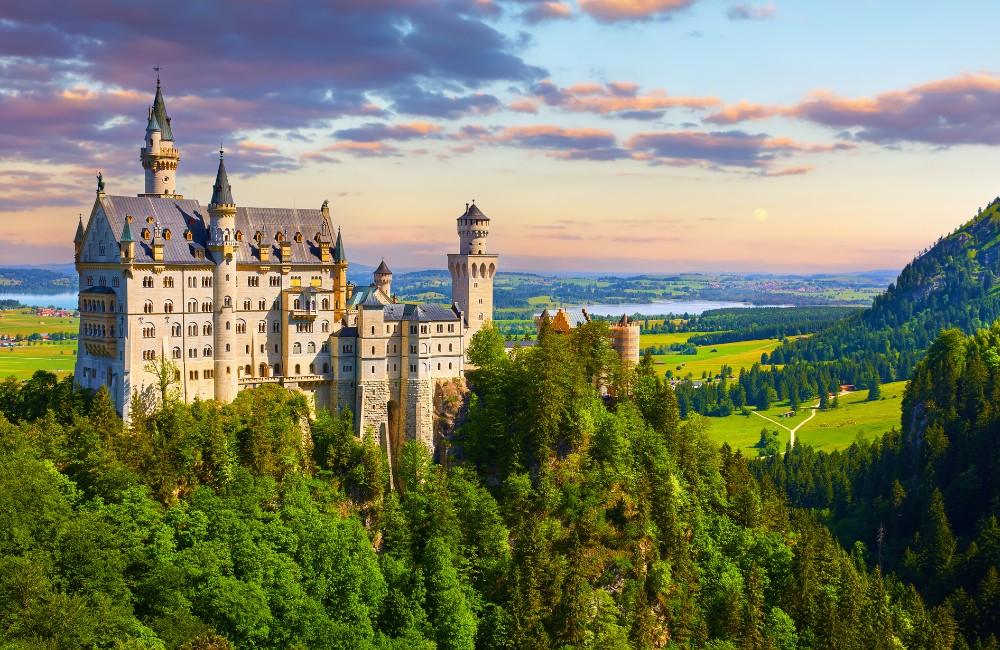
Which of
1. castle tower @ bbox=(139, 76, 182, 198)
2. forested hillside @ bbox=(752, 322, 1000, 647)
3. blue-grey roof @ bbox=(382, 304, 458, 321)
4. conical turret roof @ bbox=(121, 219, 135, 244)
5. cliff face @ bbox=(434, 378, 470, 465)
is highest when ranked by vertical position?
castle tower @ bbox=(139, 76, 182, 198)

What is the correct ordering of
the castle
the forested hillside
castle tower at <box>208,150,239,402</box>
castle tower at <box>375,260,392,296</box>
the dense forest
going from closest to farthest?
the dense forest, the castle, castle tower at <box>208,150,239,402</box>, castle tower at <box>375,260,392,296</box>, the forested hillside

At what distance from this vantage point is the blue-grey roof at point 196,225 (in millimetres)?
91812

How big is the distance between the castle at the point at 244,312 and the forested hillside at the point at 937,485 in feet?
188

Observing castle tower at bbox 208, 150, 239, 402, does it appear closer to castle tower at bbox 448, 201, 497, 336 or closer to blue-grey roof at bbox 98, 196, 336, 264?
blue-grey roof at bbox 98, 196, 336, 264

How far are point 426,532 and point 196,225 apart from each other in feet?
116

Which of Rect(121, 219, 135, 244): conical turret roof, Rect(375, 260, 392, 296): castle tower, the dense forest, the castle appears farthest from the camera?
Rect(375, 260, 392, 296): castle tower

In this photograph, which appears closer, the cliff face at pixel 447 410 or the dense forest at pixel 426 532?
the dense forest at pixel 426 532

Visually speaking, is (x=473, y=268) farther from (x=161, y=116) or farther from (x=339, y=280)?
A: (x=161, y=116)

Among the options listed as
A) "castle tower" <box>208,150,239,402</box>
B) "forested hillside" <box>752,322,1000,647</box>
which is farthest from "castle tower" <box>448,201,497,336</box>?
"forested hillside" <box>752,322,1000,647</box>

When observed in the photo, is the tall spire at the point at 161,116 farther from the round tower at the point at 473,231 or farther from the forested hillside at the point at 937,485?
the forested hillside at the point at 937,485

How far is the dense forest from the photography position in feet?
245

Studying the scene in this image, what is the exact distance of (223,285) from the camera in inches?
3723

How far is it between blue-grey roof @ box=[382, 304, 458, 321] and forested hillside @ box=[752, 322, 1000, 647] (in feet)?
180

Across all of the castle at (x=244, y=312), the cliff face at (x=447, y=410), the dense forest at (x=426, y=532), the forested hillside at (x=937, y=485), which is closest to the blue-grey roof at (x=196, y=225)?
the castle at (x=244, y=312)
